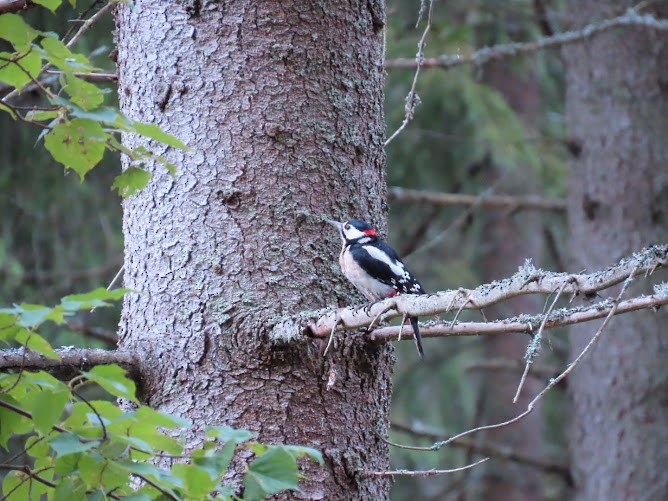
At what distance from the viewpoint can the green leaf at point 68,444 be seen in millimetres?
1788

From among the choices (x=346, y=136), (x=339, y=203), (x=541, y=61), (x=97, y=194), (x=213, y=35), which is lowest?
(x=97, y=194)

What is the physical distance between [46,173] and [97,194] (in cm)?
56

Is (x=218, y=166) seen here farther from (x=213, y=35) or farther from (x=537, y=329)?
(x=537, y=329)

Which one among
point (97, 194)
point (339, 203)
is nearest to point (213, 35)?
point (339, 203)

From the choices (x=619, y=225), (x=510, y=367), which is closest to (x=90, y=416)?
(x=619, y=225)

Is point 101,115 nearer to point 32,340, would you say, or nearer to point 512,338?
point 32,340

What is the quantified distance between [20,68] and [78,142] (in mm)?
211

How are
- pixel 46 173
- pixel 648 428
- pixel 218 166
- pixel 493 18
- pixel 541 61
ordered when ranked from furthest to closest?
pixel 541 61
pixel 493 18
pixel 46 173
pixel 648 428
pixel 218 166

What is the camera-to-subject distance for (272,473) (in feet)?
6.31

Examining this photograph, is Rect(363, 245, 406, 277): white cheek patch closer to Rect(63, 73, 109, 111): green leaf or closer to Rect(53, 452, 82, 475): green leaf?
Rect(63, 73, 109, 111): green leaf

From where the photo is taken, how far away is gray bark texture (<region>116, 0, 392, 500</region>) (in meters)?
2.87

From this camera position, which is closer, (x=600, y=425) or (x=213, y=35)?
(x=213, y=35)

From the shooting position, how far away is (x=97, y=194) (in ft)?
26.1

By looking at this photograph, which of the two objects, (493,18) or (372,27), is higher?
(493,18)
